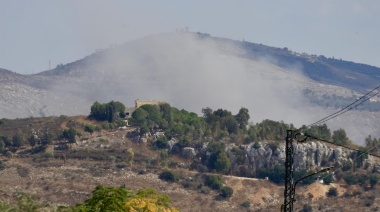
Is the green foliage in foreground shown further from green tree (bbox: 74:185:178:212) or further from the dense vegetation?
green tree (bbox: 74:185:178:212)

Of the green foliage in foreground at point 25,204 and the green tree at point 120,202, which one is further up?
the green foliage in foreground at point 25,204

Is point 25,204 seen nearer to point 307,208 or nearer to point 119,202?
point 119,202

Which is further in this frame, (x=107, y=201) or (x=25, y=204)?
→ (x=107, y=201)

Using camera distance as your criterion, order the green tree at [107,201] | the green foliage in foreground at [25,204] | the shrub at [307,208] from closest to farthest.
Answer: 1. the green foliage in foreground at [25,204]
2. the green tree at [107,201]
3. the shrub at [307,208]

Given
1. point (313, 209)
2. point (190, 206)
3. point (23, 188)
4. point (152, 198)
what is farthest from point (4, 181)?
point (152, 198)

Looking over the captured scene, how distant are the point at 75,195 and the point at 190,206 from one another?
20204 millimetres

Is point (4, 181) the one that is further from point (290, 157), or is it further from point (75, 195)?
point (290, 157)

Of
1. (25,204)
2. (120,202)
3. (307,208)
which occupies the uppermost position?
(25,204)

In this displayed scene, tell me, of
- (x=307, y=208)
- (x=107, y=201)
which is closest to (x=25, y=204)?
(x=107, y=201)

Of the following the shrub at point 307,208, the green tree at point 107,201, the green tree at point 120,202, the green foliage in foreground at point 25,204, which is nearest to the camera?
the green foliage in foreground at point 25,204

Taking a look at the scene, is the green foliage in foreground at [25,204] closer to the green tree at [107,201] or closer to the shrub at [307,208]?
the green tree at [107,201]

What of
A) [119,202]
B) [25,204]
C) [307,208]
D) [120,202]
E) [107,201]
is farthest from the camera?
[307,208]

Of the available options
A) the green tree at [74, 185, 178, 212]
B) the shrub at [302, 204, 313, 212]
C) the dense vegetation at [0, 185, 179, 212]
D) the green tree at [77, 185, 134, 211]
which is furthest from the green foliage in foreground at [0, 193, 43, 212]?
the shrub at [302, 204, 313, 212]

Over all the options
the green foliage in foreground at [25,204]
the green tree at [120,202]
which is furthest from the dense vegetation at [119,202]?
the green foliage in foreground at [25,204]
